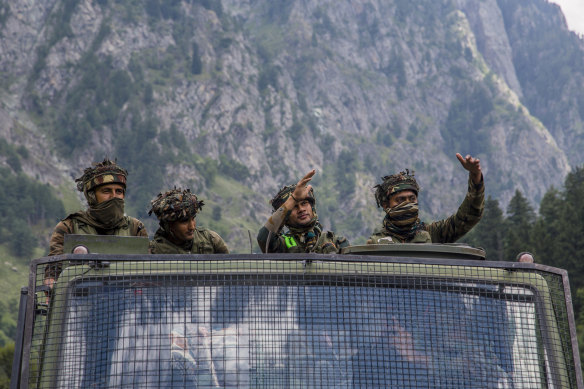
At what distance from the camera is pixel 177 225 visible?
6.23 meters

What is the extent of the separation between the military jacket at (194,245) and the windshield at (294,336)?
70.7 inches

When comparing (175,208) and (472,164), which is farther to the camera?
(472,164)

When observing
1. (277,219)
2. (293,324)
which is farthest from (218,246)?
(293,324)

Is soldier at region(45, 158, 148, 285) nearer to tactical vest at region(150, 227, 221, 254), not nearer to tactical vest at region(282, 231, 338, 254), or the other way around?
tactical vest at region(150, 227, 221, 254)

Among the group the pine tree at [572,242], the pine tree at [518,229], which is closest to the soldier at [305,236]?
the pine tree at [572,242]

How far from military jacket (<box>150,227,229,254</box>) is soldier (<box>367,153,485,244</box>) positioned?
1.06 metres

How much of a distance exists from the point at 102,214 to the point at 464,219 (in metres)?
2.71

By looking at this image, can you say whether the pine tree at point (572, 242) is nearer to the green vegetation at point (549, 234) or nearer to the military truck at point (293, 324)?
the green vegetation at point (549, 234)

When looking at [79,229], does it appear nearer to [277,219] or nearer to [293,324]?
[277,219]

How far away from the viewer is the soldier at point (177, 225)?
20.2ft

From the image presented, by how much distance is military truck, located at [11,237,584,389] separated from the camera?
4.15m

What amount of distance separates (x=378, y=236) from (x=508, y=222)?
3184 inches

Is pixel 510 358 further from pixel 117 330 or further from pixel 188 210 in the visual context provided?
pixel 188 210

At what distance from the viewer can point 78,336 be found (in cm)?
439
